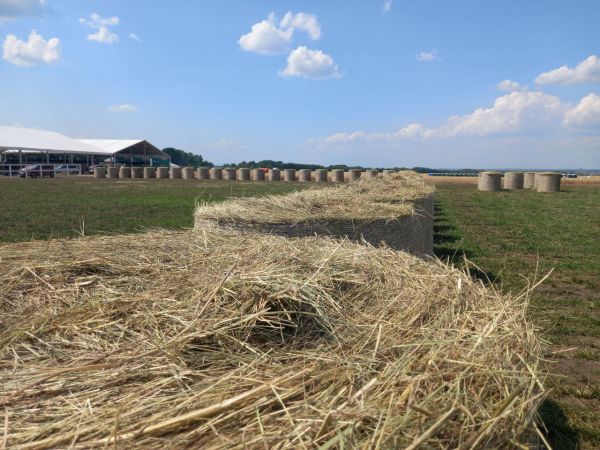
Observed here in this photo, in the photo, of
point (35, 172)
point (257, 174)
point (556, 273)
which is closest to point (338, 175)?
point (257, 174)

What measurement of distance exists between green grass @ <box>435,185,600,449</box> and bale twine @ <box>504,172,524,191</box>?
624 inches

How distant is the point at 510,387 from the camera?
194cm

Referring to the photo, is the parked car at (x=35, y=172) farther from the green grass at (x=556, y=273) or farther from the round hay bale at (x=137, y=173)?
the green grass at (x=556, y=273)

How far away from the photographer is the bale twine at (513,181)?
129 ft

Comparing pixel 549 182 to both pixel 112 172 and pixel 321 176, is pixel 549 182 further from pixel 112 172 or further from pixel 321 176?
pixel 112 172

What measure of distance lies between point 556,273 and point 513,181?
32.5 metres

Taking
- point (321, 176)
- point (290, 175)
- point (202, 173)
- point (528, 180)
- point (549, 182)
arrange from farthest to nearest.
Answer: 1. point (202, 173)
2. point (290, 175)
3. point (321, 176)
4. point (528, 180)
5. point (549, 182)

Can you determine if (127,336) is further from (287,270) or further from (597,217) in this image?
(597,217)

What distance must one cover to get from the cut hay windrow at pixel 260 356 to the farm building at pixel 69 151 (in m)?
64.7

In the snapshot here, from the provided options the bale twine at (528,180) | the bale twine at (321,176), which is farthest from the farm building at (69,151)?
the bale twine at (528,180)

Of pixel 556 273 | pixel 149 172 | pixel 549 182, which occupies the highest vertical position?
pixel 149 172

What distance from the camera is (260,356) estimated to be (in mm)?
2191

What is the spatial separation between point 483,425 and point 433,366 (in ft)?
1.15

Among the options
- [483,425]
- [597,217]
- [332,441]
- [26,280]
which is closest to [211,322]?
[332,441]
